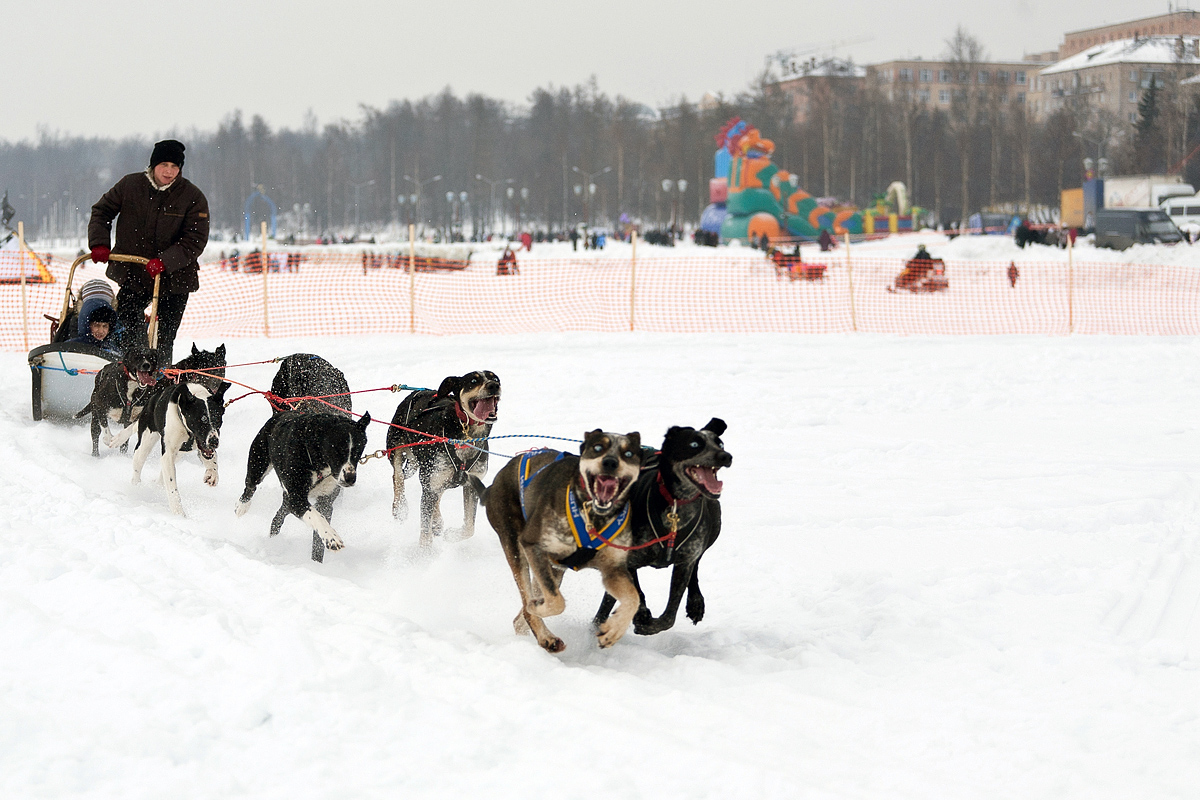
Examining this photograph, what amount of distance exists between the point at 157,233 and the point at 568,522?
15.9ft

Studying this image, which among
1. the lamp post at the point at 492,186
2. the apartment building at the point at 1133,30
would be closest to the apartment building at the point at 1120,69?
the apartment building at the point at 1133,30

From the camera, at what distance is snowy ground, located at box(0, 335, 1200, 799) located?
278cm

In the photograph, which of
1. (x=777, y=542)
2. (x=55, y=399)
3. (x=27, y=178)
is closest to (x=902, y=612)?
(x=777, y=542)

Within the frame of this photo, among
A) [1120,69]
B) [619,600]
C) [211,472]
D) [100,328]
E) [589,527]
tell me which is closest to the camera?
[589,527]

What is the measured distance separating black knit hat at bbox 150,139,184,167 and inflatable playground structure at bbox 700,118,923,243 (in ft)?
109

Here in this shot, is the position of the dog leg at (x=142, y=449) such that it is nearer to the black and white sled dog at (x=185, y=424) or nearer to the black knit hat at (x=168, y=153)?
the black and white sled dog at (x=185, y=424)

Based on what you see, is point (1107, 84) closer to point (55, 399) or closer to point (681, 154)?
point (681, 154)

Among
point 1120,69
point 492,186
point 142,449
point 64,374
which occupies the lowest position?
point 142,449

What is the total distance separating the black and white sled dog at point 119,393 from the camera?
6.34 m

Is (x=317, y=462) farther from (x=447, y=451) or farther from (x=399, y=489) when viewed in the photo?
(x=399, y=489)

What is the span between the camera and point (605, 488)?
3467mm

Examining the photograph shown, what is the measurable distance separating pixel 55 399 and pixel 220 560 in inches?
159

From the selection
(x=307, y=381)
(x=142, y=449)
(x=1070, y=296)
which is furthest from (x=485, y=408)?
(x=1070, y=296)

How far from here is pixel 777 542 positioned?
212 inches
